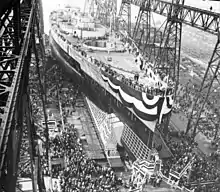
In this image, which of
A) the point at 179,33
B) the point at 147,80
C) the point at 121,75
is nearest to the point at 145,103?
the point at 147,80

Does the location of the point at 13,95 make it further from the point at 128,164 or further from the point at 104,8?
the point at 104,8

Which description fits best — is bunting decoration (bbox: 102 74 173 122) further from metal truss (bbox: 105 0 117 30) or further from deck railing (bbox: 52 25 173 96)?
metal truss (bbox: 105 0 117 30)

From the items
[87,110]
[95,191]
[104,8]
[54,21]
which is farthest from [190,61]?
[95,191]

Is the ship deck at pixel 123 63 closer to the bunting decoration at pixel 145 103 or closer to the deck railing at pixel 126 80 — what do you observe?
the deck railing at pixel 126 80

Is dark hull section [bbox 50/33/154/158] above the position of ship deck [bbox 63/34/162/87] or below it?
below

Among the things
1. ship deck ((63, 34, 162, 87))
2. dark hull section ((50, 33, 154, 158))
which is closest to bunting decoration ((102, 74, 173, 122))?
dark hull section ((50, 33, 154, 158))

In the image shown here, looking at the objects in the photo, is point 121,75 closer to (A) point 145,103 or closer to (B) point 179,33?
(A) point 145,103

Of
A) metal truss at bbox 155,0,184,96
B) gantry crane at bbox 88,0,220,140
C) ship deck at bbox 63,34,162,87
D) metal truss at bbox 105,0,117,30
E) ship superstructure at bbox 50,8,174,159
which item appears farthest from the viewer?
metal truss at bbox 105,0,117,30

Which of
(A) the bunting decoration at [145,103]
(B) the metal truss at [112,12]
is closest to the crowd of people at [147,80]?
(A) the bunting decoration at [145,103]
